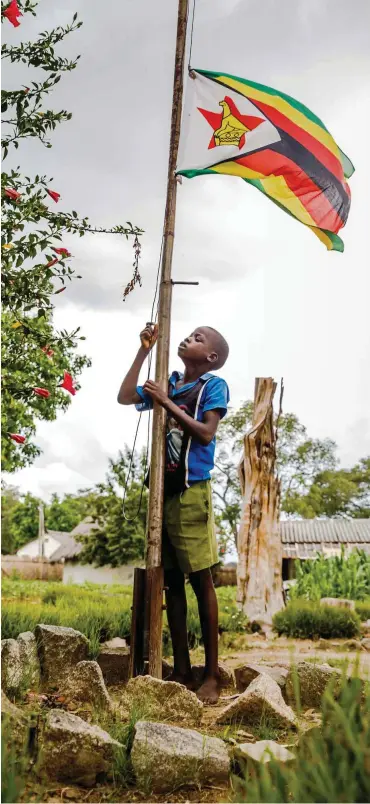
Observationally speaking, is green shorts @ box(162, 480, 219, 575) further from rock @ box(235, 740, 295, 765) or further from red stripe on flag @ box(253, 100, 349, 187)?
red stripe on flag @ box(253, 100, 349, 187)

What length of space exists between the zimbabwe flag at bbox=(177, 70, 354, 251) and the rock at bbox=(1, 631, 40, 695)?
8.19 ft

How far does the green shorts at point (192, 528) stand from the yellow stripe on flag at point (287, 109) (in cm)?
226

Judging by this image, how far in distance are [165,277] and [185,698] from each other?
6.74ft

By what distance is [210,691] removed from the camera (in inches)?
137

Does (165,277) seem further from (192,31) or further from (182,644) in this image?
(182,644)

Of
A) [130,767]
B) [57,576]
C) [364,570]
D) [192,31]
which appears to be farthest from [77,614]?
[57,576]

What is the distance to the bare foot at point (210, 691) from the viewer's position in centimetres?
344

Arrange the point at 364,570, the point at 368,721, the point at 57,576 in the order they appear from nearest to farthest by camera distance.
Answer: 1. the point at 368,721
2. the point at 364,570
3. the point at 57,576

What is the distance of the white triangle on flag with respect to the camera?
398 centimetres

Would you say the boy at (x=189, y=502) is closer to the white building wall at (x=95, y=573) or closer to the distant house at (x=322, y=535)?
the white building wall at (x=95, y=573)

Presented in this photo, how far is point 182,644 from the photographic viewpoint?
3.71m

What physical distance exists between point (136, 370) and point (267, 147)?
1549mm

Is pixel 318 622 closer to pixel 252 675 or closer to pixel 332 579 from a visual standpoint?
pixel 332 579

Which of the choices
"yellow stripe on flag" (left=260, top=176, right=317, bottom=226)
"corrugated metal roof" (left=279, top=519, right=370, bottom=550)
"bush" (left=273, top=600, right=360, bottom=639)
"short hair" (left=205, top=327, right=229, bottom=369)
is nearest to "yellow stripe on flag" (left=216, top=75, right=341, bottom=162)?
"yellow stripe on flag" (left=260, top=176, right=317, bottom=226)
